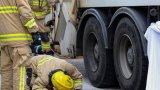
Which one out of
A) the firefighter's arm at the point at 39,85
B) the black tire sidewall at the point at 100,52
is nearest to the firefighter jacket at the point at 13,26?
the firefighter's arm at the point at 39,85

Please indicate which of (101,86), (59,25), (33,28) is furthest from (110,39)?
(59,25)

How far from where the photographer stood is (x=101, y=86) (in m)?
6.67

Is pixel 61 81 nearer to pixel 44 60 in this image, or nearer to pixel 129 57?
pixel 44 60

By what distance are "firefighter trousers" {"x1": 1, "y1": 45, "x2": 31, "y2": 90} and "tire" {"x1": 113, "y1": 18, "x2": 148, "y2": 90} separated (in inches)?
48.1

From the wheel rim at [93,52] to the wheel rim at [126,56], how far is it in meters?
0.88

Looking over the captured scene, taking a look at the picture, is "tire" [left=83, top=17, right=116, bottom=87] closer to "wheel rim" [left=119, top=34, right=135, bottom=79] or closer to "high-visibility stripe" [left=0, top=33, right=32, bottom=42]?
"wheel rim" [left=119, top=34, right=135, bottom=79]

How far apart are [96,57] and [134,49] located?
1.56 m

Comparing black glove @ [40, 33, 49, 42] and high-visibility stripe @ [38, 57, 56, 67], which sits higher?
high-visibility stripe @ [38, 57, 56, 67]

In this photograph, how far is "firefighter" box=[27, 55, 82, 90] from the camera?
4.54 meters

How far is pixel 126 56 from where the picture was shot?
19.4ft

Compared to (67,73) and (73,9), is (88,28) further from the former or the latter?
(67,73)

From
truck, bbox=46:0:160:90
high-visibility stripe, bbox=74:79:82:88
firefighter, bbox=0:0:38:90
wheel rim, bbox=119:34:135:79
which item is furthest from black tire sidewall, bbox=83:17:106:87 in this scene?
high-visibility stripe, bbox=74:79:82:88

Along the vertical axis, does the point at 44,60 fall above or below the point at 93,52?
above

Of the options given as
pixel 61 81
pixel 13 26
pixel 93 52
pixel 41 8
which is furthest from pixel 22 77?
pixel 41 8
